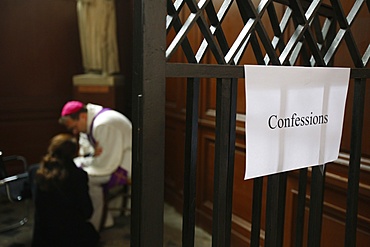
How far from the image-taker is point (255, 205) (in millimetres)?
1056

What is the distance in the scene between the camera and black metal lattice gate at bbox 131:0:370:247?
771 millimetres

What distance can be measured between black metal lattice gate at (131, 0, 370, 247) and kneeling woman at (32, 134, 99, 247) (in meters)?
A: 2.07

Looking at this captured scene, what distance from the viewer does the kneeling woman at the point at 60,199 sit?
2.90 m

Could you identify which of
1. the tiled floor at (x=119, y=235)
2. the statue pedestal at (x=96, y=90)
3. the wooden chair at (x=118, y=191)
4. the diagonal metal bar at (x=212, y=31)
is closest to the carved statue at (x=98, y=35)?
the statue pedestal at (x=96, y=90)

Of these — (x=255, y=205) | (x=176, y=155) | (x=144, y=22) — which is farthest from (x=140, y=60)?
(x=176, y=155)

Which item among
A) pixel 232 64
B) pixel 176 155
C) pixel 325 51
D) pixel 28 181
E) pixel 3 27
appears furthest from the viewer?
pixel 3 27

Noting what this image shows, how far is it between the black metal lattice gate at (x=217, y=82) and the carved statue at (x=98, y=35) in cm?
369

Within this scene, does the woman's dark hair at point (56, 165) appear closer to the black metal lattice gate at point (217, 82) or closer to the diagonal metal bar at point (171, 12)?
the black metal lattice gate at point (217, 82)

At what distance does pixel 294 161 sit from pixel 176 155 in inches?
111

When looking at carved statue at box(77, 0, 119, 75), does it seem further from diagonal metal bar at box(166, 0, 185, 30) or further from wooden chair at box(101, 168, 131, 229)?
diagonal metal bar at box(166, 0, 185, 30)

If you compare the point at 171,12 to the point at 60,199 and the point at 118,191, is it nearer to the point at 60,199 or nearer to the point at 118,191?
the point at 60,199

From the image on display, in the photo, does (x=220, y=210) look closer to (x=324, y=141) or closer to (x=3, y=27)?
(x=324, y=141)

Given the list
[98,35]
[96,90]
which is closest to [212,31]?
[96,90]

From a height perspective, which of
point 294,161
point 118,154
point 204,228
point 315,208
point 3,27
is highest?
point 3,27
